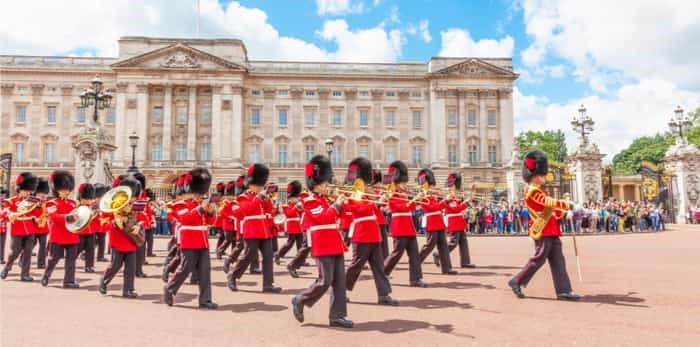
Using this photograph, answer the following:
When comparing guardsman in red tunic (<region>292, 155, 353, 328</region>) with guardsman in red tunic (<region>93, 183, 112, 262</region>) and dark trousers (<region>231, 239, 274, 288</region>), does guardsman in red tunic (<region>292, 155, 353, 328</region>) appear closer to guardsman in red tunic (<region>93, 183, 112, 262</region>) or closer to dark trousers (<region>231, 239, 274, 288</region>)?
dark trousers (<region>231, 239, 274, 288</region>)

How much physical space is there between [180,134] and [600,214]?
36880mm

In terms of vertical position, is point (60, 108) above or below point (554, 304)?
above

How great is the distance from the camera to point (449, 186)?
1001 cm

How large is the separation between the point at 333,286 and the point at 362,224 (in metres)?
1.19

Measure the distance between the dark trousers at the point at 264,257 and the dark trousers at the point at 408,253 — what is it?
177 cm

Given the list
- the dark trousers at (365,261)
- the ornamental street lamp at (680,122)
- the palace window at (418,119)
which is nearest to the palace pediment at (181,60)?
the palace window at (418,119)

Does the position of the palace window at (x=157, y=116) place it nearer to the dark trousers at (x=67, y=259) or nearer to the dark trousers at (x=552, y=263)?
the dark trousers at (x=67, y=259)

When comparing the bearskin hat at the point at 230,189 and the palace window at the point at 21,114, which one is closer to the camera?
the bearskin hat at the point at 230,189

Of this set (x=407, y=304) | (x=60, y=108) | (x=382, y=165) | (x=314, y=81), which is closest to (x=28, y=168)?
(x=60, y=108)

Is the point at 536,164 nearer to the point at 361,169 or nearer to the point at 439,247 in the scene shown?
the point at 361,169

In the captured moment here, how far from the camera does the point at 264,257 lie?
7.71 meters

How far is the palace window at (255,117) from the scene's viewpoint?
48281 millimetres

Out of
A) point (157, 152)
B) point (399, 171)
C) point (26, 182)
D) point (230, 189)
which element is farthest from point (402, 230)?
point (157, 152)

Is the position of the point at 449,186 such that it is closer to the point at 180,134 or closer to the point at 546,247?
the point at 546,247
